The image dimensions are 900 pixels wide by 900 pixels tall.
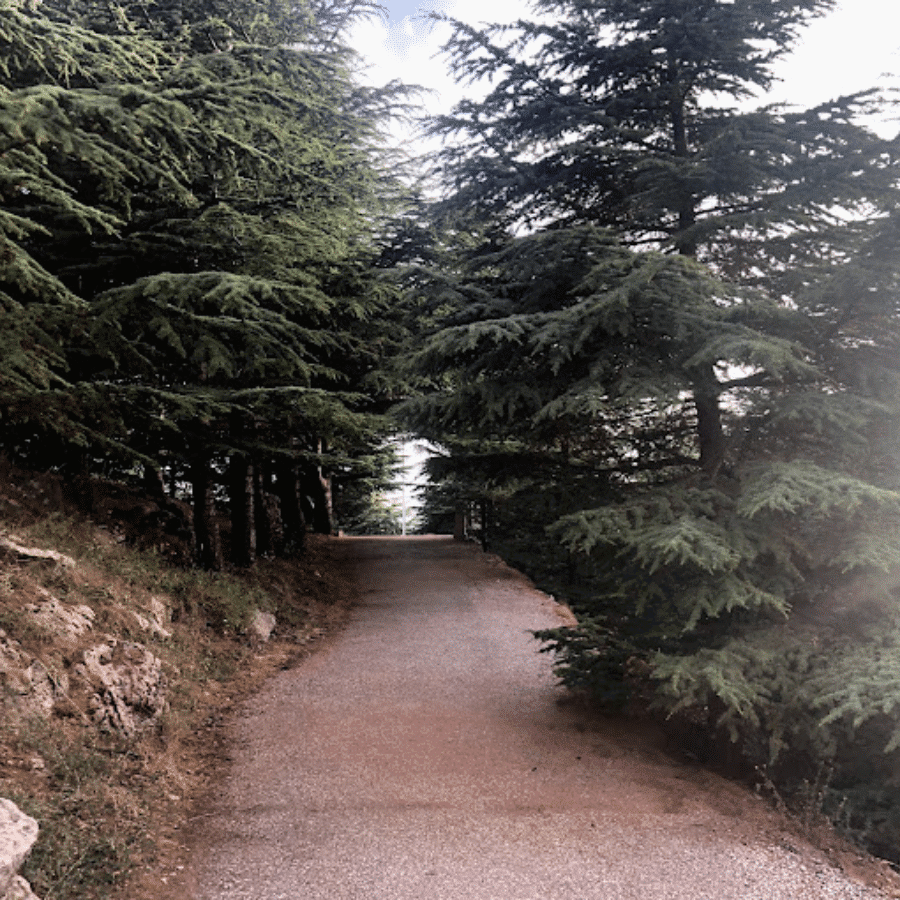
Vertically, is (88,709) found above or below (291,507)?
below

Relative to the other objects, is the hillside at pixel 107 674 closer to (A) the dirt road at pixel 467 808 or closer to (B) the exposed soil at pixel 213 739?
(B) the exposed soil at pixel 213 739

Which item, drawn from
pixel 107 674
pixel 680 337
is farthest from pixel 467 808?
pixel 680 337

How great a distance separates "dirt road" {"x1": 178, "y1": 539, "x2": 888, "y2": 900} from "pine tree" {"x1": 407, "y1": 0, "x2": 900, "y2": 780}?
89cm

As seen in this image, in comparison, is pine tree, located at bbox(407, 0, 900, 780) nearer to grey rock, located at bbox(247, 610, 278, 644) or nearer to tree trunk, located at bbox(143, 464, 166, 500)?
grey rock, located at bbox(247, 610, 278, 644)

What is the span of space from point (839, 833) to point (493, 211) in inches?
322

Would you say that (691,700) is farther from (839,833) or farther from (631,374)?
(631,374)

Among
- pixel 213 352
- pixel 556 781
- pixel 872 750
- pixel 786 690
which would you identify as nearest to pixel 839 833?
pixel 872 750

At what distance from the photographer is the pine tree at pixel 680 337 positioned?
19.5ft

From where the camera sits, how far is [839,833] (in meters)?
5.32

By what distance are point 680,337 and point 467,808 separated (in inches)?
192

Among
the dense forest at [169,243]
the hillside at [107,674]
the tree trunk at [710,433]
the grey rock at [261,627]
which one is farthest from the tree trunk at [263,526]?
the tree trunk at [710,433]

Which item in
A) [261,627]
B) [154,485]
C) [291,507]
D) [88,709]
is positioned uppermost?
[154,485]

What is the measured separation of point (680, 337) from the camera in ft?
21.5

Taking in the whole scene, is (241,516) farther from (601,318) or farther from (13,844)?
(13,844)
